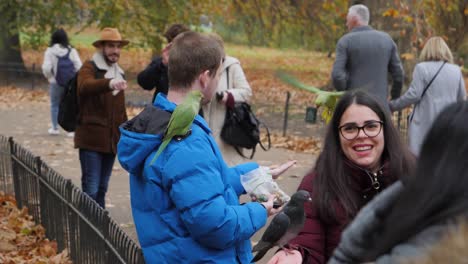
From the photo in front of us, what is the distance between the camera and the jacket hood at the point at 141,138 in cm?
313

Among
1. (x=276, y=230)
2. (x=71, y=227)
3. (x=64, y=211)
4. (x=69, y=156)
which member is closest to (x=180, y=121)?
(x=276, y=230)

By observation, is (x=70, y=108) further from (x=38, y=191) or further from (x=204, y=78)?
(x=204, y=78)

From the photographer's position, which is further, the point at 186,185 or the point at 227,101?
the point at 227,101

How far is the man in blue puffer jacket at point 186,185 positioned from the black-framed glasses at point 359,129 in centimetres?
45

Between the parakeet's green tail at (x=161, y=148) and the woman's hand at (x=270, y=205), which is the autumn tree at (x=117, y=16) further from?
the parakeet's green tail at (x=161, y=148)

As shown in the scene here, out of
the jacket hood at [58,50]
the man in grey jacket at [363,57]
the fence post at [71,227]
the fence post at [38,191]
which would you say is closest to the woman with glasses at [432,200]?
the fence post at [71,227]

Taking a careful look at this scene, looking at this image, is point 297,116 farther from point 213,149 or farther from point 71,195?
point 213,149

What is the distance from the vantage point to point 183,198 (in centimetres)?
301

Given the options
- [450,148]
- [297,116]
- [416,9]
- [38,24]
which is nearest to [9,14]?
[38,24]

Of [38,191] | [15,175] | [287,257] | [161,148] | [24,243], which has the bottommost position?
[24,243]

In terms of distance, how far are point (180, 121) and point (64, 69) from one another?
9707 millimetres

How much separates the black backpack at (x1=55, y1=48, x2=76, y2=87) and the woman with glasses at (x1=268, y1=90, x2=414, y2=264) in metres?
9.53

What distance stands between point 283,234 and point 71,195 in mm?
2983

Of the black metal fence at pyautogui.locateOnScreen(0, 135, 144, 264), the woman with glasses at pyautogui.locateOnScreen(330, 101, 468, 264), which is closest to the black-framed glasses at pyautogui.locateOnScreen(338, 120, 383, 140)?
the black metal fence at pyautogui.locateOnScreen(0, 135, 144, 264)
